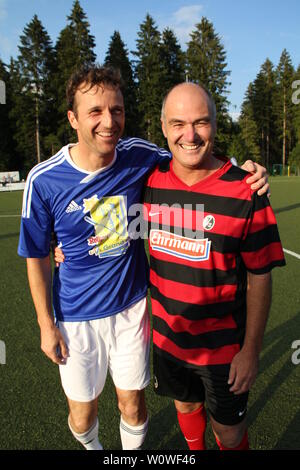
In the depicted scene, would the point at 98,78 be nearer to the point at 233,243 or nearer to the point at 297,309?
the point at 233,243

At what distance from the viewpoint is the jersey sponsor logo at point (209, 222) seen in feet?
6.46

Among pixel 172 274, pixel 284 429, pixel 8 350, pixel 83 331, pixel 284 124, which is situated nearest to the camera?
pixel 172 274

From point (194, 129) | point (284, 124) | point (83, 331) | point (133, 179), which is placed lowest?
point (83, 331)

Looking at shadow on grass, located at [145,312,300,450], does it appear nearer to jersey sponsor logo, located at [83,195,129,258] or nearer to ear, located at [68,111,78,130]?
jersey sponsor logo, located at [83,195,129,258]

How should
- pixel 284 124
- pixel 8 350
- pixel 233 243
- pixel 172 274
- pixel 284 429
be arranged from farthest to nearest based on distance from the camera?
pixel 284 124, pixel 8 350, pixel 284 429, pixel 172 274, pixel 233 243

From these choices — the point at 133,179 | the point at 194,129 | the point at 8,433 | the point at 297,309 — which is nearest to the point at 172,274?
the point at 133,179

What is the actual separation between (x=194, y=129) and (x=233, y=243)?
0.64 meters

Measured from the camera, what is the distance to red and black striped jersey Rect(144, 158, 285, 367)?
75.0 inches

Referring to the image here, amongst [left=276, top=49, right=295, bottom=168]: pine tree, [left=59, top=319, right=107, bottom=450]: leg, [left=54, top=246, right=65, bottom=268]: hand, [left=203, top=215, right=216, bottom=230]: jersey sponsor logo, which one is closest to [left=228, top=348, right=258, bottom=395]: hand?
[left=203, top=215, right=216, bottom=230]: jersey sponsor logo

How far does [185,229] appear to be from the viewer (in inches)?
81.1

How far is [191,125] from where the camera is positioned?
197 cm

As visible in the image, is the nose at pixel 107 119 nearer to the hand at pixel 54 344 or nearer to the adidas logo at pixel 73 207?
the adidas logo at pixel 73 207

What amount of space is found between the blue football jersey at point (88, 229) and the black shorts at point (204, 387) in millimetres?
497

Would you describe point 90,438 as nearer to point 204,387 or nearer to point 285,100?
point 204,387
